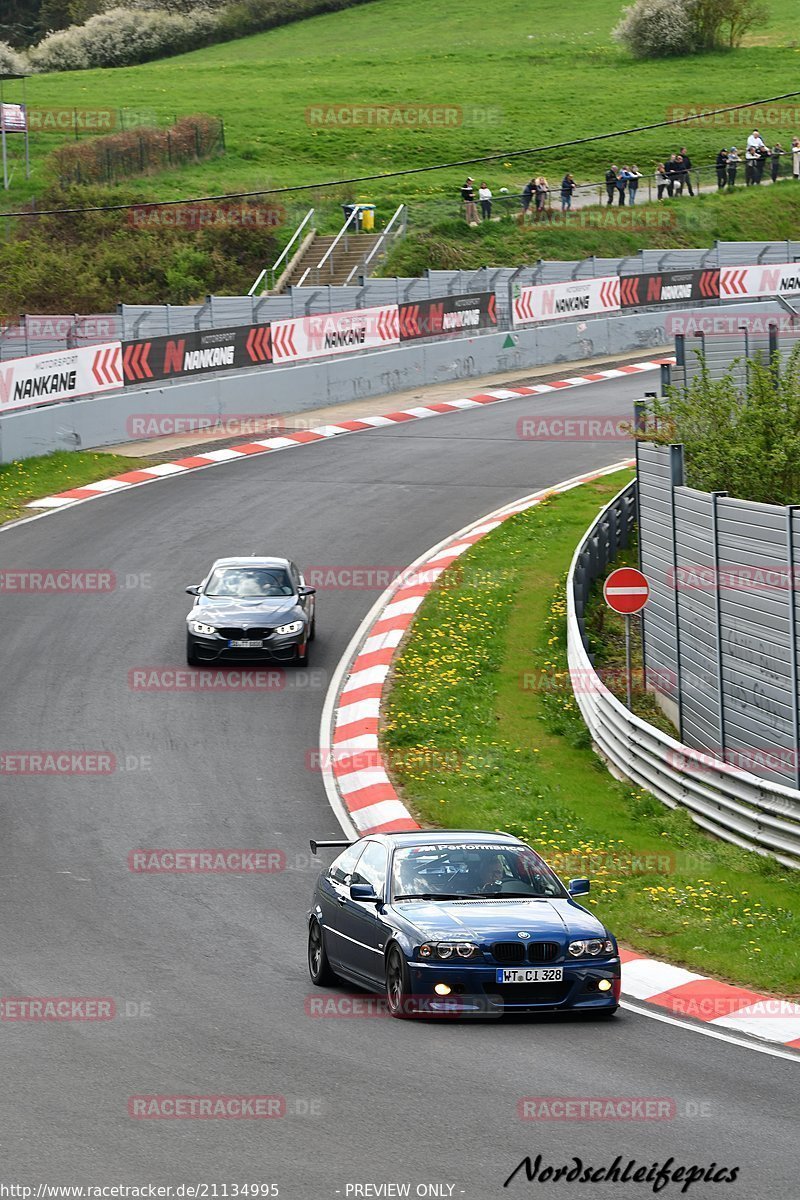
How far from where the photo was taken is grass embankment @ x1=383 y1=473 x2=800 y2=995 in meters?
14.0

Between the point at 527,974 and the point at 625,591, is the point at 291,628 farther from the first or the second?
the point at 527,974

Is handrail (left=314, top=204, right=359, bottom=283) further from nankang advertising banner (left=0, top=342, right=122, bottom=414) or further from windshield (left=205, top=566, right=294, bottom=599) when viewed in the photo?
windshield (left=205, top=566, right=294, bottom=599)

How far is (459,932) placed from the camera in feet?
36.3

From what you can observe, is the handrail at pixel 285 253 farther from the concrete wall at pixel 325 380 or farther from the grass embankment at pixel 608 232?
the concrete wall at pixel 325 380

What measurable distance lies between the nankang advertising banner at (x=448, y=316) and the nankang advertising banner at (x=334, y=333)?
460 millimetres

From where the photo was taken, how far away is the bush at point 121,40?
355ft

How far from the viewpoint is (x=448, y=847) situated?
12320mm

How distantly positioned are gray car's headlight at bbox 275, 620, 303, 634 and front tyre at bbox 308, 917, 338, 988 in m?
10.1

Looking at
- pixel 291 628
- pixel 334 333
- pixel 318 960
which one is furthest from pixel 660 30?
pixel 318 960

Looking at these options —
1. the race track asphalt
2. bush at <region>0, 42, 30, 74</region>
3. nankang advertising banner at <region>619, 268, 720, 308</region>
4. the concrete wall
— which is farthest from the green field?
the race track asphalt

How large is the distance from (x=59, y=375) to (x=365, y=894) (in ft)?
A: 78.8

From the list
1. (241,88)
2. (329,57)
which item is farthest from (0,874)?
(329,57)

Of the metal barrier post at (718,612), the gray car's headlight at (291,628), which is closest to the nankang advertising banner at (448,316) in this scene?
the gray car's headlight at (291,628)

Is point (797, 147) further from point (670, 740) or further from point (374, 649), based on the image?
point (670, 740)
